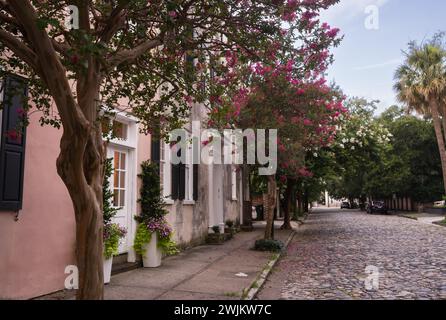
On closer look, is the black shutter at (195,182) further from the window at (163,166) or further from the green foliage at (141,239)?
the green foliage at (141,239)

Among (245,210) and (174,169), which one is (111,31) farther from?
(245,210)

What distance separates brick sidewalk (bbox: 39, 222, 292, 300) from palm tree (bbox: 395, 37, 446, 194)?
16.9 m

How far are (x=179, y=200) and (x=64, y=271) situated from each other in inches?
220

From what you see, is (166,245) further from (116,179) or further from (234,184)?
(234,184)

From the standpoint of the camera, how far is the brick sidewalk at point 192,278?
22.3 ft

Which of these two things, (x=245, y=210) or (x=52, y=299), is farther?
(x=245, y=210)

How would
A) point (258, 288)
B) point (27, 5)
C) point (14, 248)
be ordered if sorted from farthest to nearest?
point (258, 288), point (14, 248), point (27, 5)

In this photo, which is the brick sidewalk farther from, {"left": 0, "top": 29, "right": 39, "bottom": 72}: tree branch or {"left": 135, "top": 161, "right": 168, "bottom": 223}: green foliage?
{"left": 0, "top": 29, "right": 39, "bottom": 72}: tree branch

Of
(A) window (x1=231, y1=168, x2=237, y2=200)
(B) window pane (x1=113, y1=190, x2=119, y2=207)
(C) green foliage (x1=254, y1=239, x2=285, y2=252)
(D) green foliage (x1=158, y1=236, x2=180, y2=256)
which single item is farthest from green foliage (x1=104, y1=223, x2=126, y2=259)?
(A) window (x1=231, y1=168, x2=237, y2=200)

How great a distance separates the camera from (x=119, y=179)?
30.3 ft

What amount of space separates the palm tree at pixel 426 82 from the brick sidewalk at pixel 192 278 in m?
16.9

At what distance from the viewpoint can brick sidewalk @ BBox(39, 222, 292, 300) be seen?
679 cm
